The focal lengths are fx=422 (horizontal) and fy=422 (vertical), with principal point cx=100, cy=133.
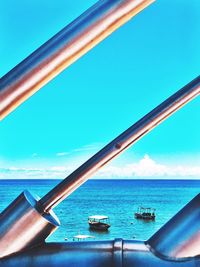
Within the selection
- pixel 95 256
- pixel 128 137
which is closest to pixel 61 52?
pixel 128 137

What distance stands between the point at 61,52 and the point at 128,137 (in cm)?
46

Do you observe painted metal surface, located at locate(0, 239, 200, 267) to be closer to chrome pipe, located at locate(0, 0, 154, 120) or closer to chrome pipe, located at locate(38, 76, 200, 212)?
chrome pipe, located at locate(38, 76, 200, 212)

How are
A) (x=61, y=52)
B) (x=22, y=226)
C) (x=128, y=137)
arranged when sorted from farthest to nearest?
1. (x=22, y=226)
2. (x=128, y=137)
3. (x=61, y=52)

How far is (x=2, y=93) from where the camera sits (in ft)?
2.15

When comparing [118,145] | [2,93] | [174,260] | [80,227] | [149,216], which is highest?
[149,216]

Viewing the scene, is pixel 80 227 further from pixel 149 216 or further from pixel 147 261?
pixel 147 261

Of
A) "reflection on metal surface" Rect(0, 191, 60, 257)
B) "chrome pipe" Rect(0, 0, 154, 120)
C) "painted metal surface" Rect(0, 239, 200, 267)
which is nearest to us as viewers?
"chrome pipe" Rect(0, 0, 154, 120)

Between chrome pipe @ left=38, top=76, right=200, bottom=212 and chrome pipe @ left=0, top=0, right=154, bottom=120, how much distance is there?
0.43 metres

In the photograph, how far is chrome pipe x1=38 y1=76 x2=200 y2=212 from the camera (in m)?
1.06

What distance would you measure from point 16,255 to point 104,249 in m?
0.25

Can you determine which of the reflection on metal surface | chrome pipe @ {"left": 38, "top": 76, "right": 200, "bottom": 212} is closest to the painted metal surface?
the reflection on metal surface

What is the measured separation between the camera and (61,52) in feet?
2.16

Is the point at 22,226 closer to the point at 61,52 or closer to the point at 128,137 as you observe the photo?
the point at 128,137

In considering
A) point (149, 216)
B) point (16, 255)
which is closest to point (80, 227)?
point (149, 216)
